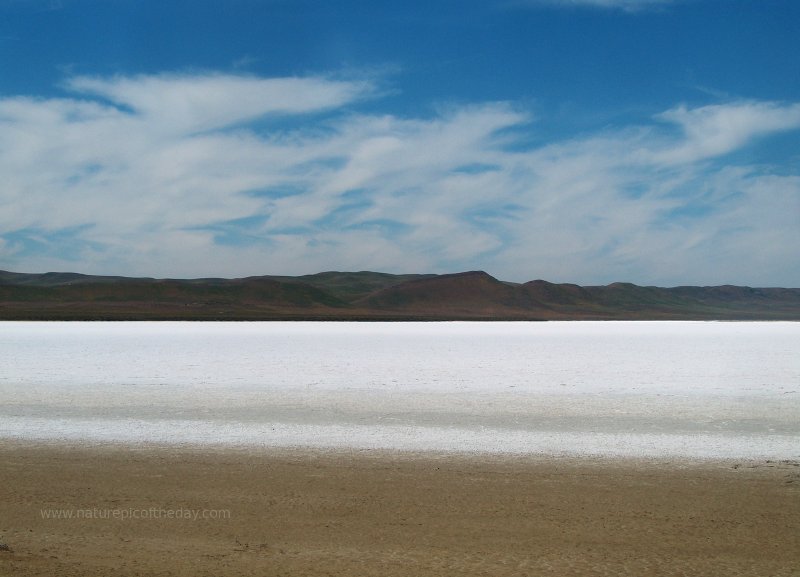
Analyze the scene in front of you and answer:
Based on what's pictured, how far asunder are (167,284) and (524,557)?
103 metres

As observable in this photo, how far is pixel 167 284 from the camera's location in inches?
3969

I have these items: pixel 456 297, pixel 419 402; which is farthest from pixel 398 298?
pixel 419 402

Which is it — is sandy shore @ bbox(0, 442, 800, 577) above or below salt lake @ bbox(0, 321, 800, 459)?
below

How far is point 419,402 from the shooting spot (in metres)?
10.4

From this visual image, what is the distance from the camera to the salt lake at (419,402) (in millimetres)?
7734

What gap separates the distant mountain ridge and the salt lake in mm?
62275

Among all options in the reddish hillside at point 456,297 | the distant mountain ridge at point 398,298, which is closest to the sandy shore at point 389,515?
the distant mountain ridge at point 398,298

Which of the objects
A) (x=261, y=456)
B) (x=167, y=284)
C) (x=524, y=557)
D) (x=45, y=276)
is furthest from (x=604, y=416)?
(x=45, y=276)

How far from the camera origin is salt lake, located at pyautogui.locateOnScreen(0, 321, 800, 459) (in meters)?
7.73

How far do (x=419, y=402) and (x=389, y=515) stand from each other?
17.8 feet

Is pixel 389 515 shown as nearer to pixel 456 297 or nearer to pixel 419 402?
pixel 419 402

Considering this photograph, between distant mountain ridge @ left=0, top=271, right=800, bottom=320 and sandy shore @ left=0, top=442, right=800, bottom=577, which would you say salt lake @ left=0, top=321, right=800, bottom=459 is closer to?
sandy shore @ left=0, top=442, right=800, bottom=577

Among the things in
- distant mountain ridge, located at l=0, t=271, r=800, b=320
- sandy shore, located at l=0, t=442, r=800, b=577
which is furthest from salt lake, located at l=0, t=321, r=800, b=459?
distant mountain ridge, located at l=0, t=271, r=800, b=320

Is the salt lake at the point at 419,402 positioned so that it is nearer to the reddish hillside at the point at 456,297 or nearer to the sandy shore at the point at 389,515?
the sandy shore at the point at 389,515
